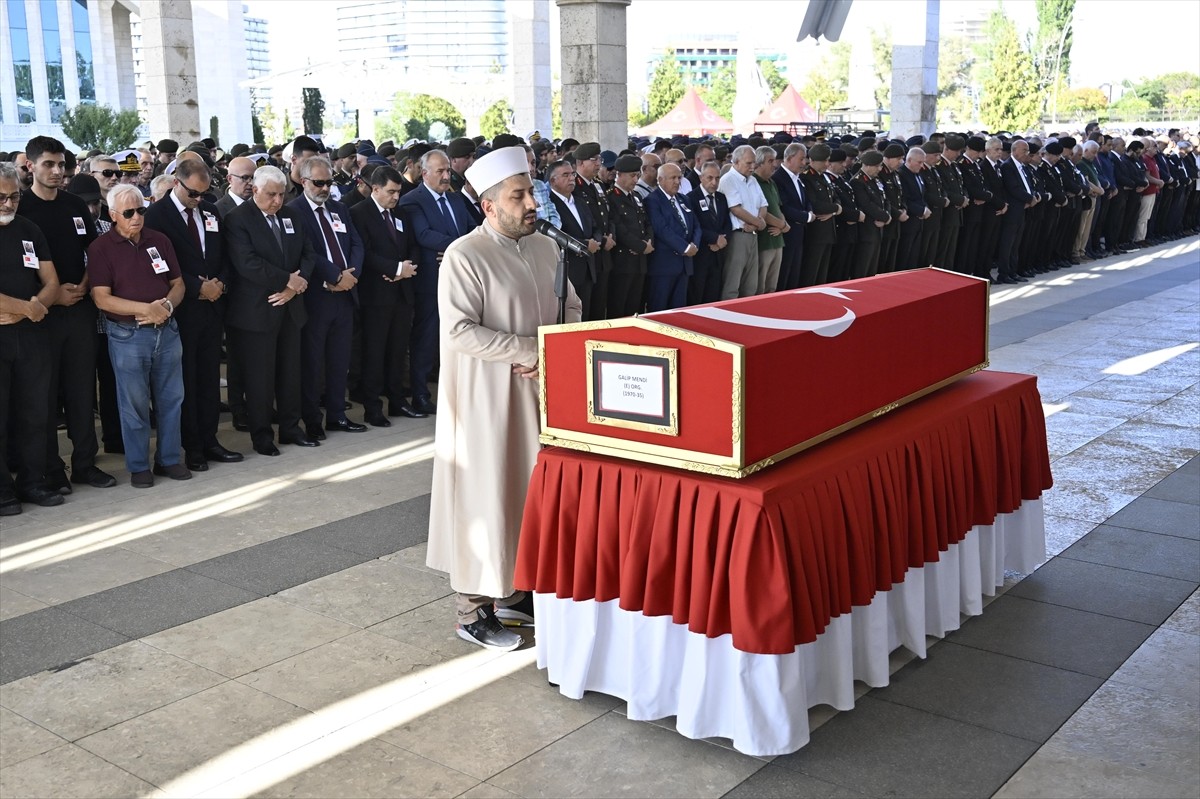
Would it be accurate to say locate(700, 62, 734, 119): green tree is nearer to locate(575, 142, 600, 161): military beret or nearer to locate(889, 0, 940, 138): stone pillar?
locate(889, 0, 940, 138): stone pillar

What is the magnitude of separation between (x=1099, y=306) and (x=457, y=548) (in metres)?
11.8

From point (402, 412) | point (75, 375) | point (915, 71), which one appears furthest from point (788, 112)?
point (75, 375)

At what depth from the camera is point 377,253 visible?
865 cm

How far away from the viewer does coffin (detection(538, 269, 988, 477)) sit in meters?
3.72

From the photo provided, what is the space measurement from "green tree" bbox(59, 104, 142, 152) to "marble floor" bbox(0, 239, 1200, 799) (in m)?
34.0

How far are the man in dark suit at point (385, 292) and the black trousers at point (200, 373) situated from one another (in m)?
1.29

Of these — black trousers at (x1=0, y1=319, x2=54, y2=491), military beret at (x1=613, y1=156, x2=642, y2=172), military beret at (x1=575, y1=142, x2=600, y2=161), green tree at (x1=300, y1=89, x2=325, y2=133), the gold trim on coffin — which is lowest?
black trousers at (x1=0, y1=319, x2=54, y2=491)

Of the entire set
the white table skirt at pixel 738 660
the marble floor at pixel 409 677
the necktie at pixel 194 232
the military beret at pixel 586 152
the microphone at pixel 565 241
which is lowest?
the marble floor at pixel 409 677

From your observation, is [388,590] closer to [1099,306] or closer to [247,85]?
[1099,306]

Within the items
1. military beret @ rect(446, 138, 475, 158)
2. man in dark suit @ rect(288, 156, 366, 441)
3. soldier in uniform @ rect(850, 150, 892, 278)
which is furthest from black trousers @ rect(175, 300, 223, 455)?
soldier in uniform @ rect(850, 150, 892, 278)

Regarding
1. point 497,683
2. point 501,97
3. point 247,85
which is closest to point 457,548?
point 497,683

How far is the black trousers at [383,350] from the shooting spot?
8.81 meters

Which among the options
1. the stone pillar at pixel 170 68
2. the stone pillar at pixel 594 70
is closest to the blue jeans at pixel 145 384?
the stone pillar at pixel 594 70

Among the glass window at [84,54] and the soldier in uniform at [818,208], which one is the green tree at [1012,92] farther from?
the soldier in uniform at [818,208]
